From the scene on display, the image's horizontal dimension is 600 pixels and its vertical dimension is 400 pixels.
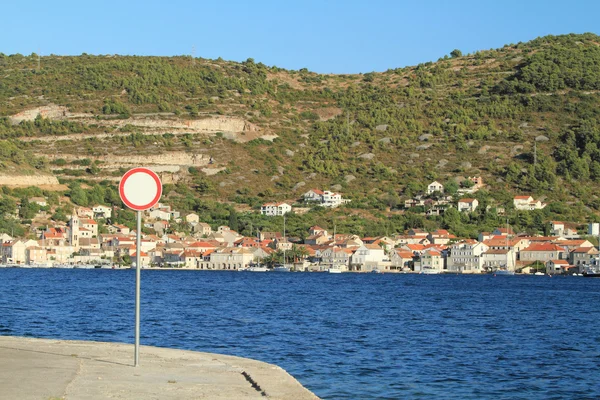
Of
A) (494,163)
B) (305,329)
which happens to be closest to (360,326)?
(305,329)

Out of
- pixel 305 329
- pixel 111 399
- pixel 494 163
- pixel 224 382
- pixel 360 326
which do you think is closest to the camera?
pixel 111 399

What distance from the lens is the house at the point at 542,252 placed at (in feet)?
403

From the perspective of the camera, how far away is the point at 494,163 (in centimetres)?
16838

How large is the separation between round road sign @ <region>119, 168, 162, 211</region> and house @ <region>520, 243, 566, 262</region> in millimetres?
112597

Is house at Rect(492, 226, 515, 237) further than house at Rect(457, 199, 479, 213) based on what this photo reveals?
No

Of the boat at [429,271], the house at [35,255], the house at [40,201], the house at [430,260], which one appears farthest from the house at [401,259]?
→ the house at [40,201]

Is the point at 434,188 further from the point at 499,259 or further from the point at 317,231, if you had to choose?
the point at 499,259

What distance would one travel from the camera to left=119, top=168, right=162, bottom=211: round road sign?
1440cm

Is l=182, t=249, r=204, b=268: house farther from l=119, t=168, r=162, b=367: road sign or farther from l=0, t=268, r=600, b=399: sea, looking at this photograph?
l=119, t=168, r=162, b=367: road sign

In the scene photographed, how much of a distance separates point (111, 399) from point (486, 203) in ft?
461

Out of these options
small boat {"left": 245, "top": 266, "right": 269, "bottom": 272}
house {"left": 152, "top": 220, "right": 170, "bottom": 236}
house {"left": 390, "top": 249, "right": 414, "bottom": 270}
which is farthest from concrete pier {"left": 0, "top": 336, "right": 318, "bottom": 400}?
house {"left": 152, "top": 220, "right": 170, "bottom": 236}

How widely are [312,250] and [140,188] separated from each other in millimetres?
116783

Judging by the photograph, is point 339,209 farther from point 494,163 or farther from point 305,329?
point 305,329

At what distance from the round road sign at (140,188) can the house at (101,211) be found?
5204 inches
